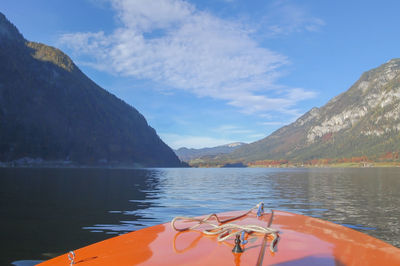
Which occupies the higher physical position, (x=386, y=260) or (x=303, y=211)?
(x=386, y=260)

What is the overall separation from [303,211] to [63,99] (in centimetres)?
19215

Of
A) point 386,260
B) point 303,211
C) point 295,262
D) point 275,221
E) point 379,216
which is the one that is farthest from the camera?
point 303,211

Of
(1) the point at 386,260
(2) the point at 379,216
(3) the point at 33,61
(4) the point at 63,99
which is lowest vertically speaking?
(2) the point at 379,216

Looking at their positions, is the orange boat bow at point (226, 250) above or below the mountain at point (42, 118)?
below

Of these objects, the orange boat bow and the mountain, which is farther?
the mountain

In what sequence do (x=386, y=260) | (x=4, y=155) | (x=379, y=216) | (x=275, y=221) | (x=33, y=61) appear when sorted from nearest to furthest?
(x=386, y=260)
(x=275, y=221)
(x=379, y=216)
(x=4, y=155)
(x=33, y=61)

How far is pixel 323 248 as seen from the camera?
5.25 metres

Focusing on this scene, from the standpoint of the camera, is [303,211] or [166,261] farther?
[303,211]

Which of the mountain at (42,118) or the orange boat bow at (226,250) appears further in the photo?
the mountain at (42,118)

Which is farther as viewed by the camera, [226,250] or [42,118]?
[42,118]

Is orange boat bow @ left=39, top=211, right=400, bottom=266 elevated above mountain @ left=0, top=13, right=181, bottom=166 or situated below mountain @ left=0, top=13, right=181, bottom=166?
below

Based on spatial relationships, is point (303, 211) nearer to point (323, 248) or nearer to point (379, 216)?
point (379, 216)

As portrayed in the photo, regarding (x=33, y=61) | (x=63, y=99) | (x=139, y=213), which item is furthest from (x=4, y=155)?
(x=139, y=213)

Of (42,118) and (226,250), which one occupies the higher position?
(42,118)
